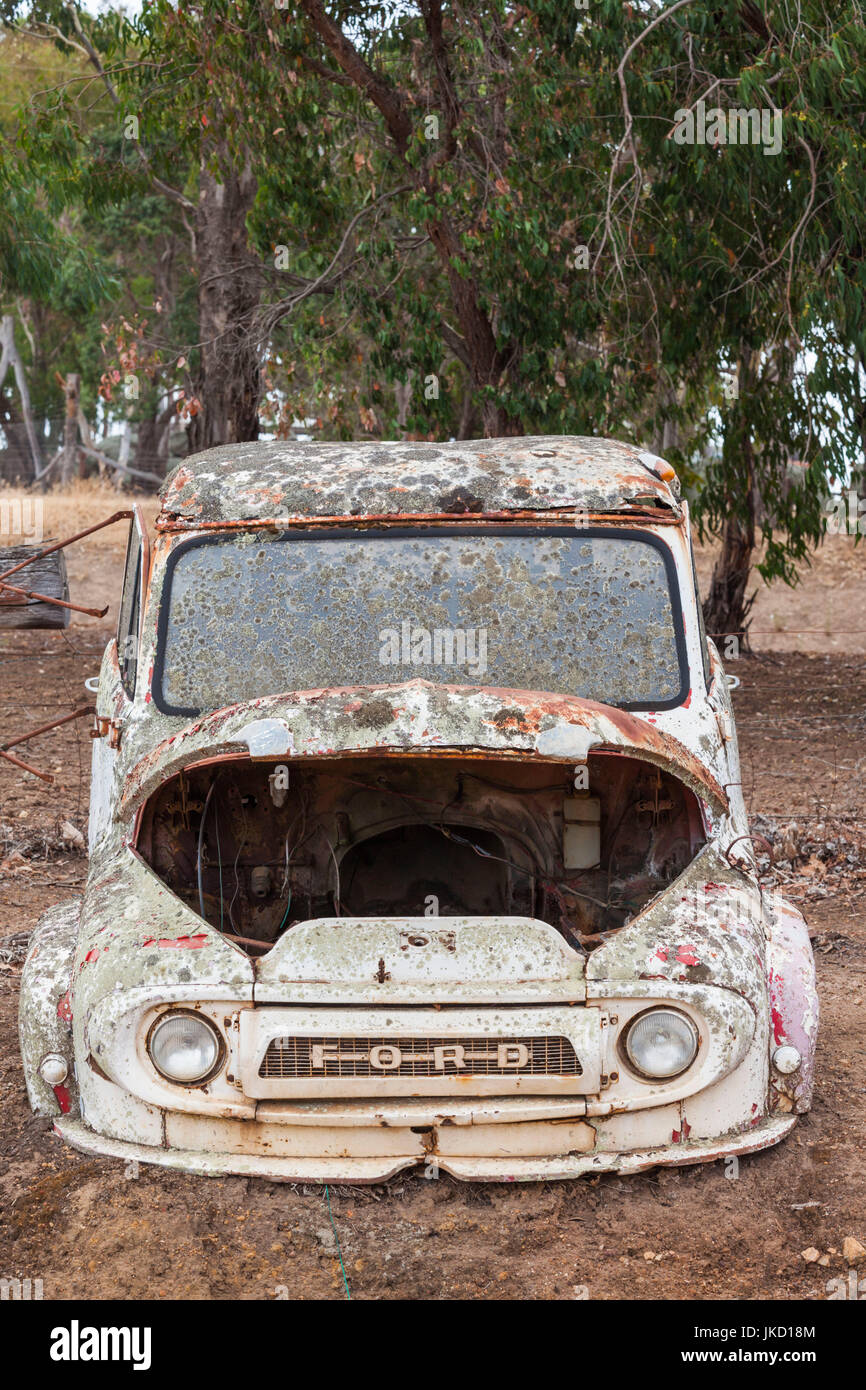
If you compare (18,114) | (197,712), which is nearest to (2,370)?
(18,114)

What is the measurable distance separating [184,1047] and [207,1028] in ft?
0.26

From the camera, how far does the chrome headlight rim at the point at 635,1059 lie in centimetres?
356

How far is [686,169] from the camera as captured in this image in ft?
31.2

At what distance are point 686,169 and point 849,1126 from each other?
724cm

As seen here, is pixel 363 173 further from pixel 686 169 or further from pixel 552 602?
pixel 552 602

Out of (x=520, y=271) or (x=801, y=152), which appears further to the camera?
(x=520, y=271)

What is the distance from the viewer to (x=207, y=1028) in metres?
3.56

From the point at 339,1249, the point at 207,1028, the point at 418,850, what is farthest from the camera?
the point at 418,850

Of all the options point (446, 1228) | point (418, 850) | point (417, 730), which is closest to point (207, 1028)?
point (446, 1228)

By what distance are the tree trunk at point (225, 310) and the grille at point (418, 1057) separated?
34.0 ft

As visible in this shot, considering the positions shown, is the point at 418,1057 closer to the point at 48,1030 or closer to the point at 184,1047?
the point at 184,1047

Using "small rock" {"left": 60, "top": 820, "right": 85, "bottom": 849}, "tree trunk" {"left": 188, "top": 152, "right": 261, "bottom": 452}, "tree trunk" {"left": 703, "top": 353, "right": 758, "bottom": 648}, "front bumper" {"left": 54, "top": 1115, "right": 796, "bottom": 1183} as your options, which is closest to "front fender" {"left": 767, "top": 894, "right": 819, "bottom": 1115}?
"front bumper" {"left": 54, "top": 1115, "right": 796, "bottom": 1183}

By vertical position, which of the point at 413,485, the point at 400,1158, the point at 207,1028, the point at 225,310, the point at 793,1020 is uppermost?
the point at 225,310

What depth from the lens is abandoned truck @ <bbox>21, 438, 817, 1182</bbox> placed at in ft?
11.6
